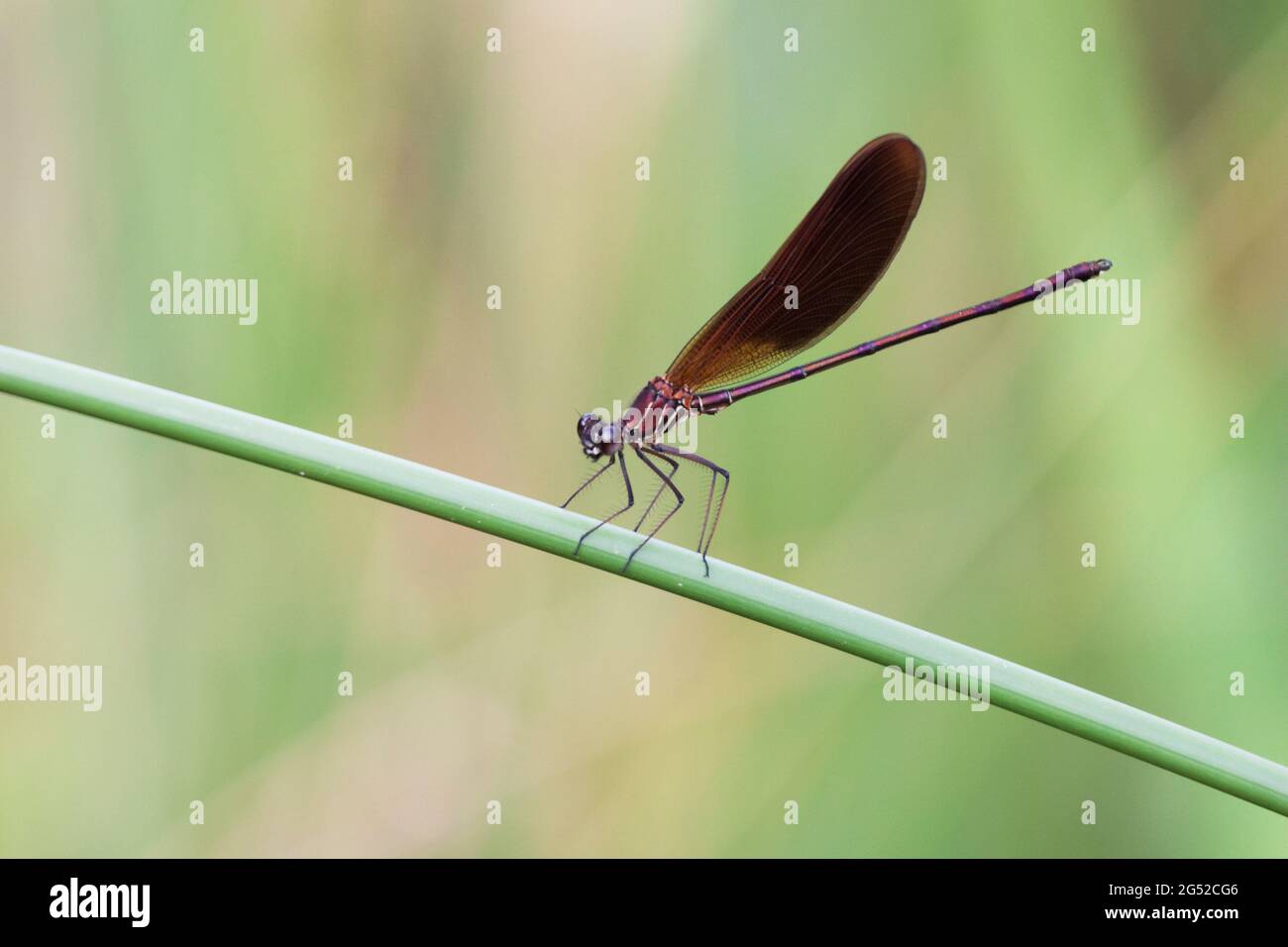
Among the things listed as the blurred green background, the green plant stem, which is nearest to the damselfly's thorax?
the blurred green background

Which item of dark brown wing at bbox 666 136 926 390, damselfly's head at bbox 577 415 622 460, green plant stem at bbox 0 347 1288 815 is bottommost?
green plant stem at bbox 0 347 1288 815

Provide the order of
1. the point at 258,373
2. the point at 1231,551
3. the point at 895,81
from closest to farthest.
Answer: the point at 1231,551 < the point at 258,373 < the point at 895,81

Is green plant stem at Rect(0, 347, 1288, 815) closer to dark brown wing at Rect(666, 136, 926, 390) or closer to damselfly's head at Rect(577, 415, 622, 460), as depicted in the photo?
damselfly's head at Rect(577, 415, 622, 460)

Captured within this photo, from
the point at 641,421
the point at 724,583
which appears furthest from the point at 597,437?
the point at 724,583

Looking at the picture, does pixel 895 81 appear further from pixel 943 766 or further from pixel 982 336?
pixel 943 766

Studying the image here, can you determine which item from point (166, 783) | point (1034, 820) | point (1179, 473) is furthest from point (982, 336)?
point (166, 783)

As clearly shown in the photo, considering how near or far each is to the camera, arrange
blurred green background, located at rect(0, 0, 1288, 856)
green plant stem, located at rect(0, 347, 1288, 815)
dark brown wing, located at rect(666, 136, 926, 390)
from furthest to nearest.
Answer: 1. blurred green background, located at rect(0, 0, 1288, 856)
2. dark brown wing, located at rect(666, 136, 926, 390)
3. green plant stem, located at rect(0, 347, 1288, 815)

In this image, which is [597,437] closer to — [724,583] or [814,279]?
[814,279]
